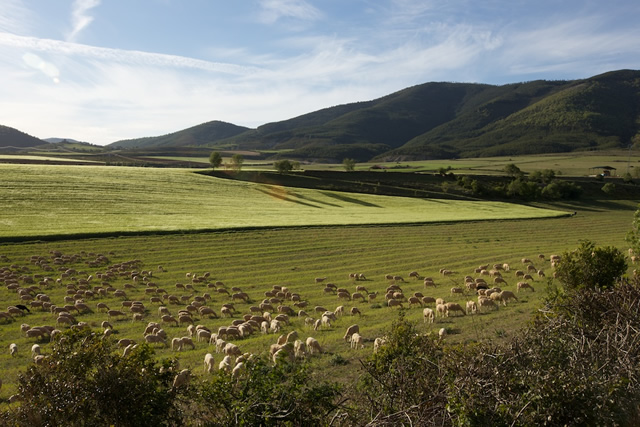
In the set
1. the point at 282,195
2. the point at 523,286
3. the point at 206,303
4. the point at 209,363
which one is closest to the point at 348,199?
the point at 282,195

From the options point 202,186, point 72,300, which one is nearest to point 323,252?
point 72,300

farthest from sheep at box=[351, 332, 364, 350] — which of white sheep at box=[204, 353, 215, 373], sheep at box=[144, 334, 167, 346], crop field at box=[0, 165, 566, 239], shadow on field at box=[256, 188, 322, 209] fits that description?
shadow on field at box=[256, 188, 322, 209]

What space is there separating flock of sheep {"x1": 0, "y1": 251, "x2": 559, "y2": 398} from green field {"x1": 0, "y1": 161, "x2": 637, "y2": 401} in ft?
0.86

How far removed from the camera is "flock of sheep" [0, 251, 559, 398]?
18547 millimetres

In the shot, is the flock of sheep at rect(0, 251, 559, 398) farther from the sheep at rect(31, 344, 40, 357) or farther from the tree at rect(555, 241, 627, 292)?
the tree at rect(555, 241, 627, 292)

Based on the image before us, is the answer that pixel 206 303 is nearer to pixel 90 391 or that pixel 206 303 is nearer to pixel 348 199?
pixel 90 391

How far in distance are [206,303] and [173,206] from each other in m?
40.9

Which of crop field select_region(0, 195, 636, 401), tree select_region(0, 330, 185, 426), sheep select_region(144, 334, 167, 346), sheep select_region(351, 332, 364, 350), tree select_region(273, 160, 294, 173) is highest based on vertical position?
tree select_region(273, 160, 294, 173)

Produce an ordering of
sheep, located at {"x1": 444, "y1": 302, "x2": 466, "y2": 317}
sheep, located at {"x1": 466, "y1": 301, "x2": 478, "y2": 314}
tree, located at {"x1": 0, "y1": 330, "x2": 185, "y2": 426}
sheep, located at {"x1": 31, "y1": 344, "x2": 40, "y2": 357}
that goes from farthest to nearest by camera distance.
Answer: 1. sheep, located at {"x1": 466, "y1": 301, "x2": 478, "y2": 314}
2. sheep, located at {"x1": 444, "y1": 302, "x2": 466, "y2": 317}
3. sheep, located at {"x1": 31, "y1": 344, "x2": 40, "y2": 357}
4. tree, located at {"x1": 0, "y1": 330, "x2": 185, "y2": 426}

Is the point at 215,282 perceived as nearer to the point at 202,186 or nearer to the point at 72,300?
the point at 72,300

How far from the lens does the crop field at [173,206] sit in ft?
160

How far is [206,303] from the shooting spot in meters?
26.7

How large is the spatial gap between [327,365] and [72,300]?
785 inches

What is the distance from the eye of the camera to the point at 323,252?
42.1 m
